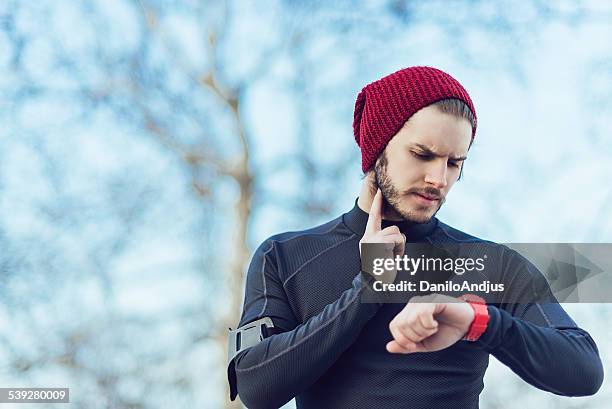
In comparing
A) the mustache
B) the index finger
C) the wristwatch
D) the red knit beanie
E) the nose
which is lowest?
the wristwatch

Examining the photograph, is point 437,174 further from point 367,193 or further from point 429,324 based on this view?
point 429,324

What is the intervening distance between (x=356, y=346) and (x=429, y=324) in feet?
0.84

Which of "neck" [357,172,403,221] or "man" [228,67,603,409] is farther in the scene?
"neck" [357,172,403,221]

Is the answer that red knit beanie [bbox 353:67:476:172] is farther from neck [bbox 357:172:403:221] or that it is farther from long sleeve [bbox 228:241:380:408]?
long sleeve [bbox 228:241:380:408]

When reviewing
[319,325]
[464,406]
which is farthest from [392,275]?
[464,406]

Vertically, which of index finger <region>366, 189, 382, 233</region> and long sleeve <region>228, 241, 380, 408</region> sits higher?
index finger <region>366, 189, 382, 233</region>

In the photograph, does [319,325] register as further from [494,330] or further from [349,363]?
[494,330]

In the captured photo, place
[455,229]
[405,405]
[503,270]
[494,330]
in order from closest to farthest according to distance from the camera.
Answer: [494,330] < [405,405] < [503,270] < [455,229]

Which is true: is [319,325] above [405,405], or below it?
above

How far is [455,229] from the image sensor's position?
4.14 feet

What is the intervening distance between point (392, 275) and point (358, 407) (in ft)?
0.70

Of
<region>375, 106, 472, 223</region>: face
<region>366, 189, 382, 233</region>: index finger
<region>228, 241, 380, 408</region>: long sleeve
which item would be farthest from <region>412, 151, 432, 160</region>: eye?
<region>228, 241, 380, 408</region>: long sleeve

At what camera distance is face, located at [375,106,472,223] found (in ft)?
3.67

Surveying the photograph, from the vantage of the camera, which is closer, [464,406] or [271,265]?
[464,406]
